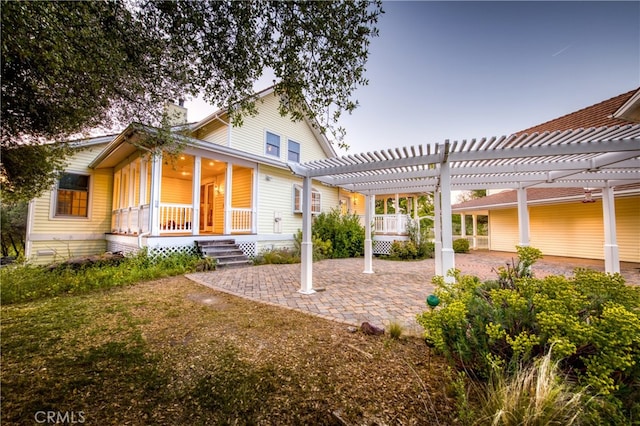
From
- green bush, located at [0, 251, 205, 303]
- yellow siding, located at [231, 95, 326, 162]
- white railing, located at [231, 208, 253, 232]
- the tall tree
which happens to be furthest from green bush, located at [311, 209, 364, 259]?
the tall tree

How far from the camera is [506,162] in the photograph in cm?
498

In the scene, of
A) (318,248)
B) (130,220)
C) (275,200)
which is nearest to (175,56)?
(130,220)

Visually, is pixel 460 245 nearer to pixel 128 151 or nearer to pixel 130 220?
pixel 130 220

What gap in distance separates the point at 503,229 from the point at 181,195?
18776mm

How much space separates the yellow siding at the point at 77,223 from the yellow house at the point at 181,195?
0.03 meters

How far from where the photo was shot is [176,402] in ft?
6.35

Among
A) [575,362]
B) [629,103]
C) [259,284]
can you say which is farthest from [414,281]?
[629,103]

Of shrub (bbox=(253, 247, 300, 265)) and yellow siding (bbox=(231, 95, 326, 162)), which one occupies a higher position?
yellow siding (bbox=(231, 95, 326, 162))

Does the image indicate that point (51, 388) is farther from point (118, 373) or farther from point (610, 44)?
point (610, 44)

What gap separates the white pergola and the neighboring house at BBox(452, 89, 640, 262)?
3.40 metres

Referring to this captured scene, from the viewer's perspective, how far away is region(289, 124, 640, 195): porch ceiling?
12.3ft

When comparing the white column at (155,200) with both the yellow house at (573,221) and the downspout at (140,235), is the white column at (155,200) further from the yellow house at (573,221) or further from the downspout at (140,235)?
the yellow house at (573,221)

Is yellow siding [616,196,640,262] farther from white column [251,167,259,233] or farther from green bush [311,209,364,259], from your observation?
white column [251,167,259,233]

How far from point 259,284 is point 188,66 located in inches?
183
